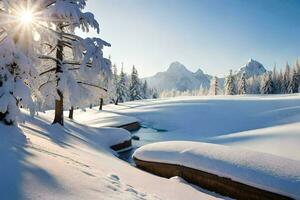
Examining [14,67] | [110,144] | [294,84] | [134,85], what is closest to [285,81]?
[294,84]

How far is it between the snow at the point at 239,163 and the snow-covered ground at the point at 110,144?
1.18m

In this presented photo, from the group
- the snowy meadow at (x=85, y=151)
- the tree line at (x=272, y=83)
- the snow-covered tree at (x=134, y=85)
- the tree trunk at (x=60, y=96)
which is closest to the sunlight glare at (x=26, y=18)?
the snowy meadow at (x=85, y=151)

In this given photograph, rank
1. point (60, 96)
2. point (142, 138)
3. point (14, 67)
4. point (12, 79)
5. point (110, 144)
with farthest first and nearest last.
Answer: point (142, 138) → point (110, 144) → point (60, 96) → point (14, 67) → point (12, 79)

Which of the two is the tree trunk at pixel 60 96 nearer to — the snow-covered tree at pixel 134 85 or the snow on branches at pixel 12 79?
the snow on branches at pixel 12 79

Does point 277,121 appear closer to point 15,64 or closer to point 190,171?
point 190,171

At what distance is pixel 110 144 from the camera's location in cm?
2203

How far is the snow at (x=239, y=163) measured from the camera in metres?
10.7

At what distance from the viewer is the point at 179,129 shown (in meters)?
41.0

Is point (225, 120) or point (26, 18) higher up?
point (26, 18)

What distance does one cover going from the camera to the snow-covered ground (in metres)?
6.00

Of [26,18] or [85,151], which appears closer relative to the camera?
[26,18]

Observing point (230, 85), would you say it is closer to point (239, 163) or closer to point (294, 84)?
point (294, 84)

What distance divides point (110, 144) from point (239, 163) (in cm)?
1161

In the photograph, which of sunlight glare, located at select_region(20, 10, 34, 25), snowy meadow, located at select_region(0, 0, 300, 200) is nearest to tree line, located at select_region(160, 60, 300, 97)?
snowy meadow, located at select_region(0, 0, 300, 200)
